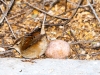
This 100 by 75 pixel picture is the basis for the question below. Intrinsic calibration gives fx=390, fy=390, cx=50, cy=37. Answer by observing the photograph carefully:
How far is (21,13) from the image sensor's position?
4.79m

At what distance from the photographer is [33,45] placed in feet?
12.7

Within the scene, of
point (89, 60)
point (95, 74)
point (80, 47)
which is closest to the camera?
point (95, 74)

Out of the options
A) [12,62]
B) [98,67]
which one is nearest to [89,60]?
[98,67]

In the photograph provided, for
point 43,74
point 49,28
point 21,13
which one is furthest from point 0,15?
point 43,74

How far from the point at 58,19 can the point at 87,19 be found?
35cm

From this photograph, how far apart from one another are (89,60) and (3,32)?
116 cm

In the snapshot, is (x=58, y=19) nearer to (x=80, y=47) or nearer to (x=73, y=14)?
(x=73, y=14)

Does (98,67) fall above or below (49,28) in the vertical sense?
below

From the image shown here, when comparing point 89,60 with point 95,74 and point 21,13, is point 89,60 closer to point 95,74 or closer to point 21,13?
point 95,74

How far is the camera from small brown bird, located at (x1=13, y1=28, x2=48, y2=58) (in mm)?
3885

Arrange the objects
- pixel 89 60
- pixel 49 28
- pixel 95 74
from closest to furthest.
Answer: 1. pixel 95 74
2. pixel 89 60
3. pixel 49 28

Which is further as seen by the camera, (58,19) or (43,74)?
(58,19)

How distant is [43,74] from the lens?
3699mm

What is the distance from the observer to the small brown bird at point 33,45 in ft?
12.7
